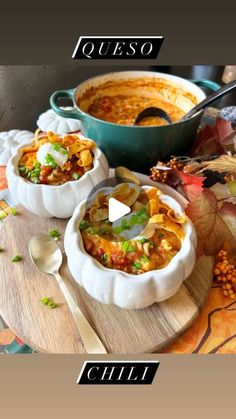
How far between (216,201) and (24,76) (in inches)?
46.7

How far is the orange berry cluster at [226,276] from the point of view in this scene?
3.30 feet

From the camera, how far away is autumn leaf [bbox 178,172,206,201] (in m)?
1.10

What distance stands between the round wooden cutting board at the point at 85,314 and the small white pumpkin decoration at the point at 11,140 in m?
0.41

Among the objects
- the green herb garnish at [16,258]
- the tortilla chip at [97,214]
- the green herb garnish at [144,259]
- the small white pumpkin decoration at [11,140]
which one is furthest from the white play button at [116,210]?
the small white pumpkin decoration at [11,140]

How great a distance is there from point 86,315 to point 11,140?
0.71 metres

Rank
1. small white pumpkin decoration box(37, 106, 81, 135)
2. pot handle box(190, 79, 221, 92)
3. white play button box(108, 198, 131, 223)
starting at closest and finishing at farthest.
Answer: white play button box(108, 198, 131, 223), pot handle box(190, 79, 221, 92), small white pumpkin decoration box(37, 106, 81, 135)

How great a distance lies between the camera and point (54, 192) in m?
1.08

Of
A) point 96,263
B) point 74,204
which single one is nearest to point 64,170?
point 74,204

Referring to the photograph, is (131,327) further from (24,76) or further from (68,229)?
(24,76)

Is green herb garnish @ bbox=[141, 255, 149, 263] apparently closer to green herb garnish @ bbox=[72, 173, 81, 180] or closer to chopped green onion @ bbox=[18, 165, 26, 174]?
green herb garnish @ bbox=[72, 173, 81, 180]

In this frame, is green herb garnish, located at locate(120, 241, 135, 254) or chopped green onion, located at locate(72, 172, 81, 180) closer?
green herb garnish, located at locate(120, 241, 135, 254)

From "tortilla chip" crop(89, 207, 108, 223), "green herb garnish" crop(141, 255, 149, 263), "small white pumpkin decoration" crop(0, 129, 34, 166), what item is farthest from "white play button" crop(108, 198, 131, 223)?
"small white pumpkin decoration" crop(0, 129, 34, 166)

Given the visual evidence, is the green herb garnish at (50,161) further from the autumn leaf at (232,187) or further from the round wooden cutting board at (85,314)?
the autumn leaf at (232,187)

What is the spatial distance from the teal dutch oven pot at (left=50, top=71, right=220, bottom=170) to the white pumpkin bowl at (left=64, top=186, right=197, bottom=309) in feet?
1.10
